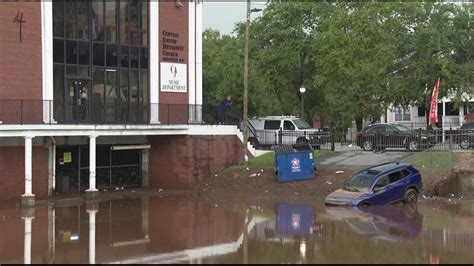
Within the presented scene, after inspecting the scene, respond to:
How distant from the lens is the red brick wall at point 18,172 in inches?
1093

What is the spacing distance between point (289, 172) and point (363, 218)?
8941 millimetres

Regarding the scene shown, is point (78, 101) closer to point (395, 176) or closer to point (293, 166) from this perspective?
point (293, 166)

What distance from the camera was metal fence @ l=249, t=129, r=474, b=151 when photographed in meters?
33.6

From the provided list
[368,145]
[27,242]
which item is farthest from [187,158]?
[27,242]

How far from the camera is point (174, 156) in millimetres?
32281

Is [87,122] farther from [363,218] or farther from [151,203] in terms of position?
[363,218]

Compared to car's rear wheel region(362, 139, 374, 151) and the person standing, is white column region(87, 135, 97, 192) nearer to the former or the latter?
the person standing

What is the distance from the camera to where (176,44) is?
33375 mm

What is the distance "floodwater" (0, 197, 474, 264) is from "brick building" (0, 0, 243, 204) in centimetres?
410

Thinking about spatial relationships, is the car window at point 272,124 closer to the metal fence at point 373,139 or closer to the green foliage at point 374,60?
the metal fence at point 373,139

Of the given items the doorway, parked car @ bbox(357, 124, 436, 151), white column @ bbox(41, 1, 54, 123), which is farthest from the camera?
parked car @ bbox(357, 124, 436, 151)

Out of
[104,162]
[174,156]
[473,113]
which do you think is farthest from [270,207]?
[473,113]

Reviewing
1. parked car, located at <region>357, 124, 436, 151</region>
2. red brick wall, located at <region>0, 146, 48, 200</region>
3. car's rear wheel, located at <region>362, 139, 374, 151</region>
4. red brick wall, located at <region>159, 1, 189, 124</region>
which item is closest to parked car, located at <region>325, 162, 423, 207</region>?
parked car, located at <region>357, 124, 436, 151</region>

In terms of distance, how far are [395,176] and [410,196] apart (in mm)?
1042
